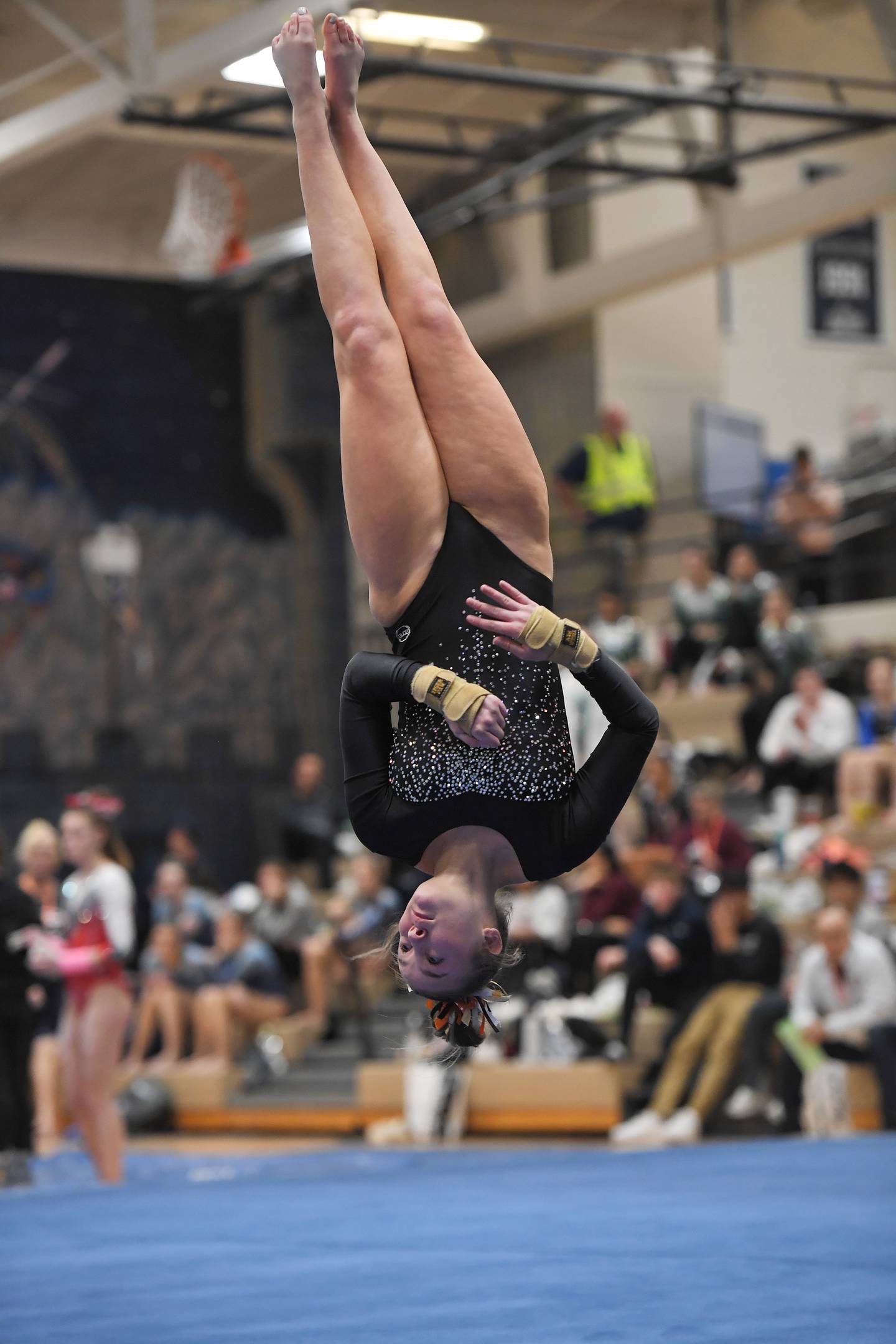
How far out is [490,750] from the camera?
396cm

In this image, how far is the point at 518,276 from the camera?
17828 millimetres

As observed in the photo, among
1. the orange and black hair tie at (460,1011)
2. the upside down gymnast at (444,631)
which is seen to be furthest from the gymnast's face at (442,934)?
the orange and black hair tie at (460,1011)

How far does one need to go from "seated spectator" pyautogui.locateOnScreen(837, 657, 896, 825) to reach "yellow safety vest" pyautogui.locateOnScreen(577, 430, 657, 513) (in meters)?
4.39

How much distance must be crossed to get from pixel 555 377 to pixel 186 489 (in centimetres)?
419

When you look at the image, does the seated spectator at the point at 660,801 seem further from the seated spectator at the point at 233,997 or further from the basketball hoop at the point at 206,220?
the basketball hoop at the point at 206,220

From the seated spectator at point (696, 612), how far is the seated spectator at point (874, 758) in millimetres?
2219

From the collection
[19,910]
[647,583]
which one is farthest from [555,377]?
[19,910]

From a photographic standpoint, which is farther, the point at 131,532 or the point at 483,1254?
the point at 131,532

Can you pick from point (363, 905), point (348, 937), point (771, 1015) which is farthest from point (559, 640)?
point (363, 905)

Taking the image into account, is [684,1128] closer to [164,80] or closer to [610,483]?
[164,80]

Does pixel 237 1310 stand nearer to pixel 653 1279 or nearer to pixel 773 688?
pixel 653 1279

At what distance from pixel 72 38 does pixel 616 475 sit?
6914 mm

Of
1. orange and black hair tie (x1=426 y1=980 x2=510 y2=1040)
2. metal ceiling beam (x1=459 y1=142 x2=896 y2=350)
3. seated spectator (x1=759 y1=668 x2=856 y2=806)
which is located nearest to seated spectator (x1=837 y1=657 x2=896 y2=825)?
seated spectator (x1=759 y1=668 x2=856 y2=806)

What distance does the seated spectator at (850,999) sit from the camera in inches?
352
